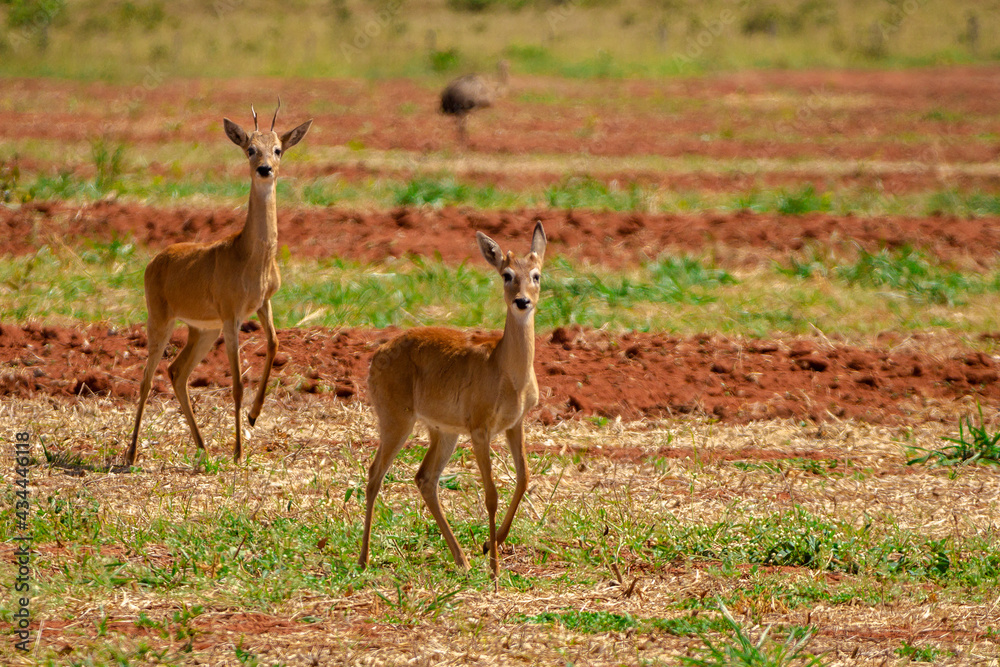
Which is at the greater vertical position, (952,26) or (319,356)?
(952,26)

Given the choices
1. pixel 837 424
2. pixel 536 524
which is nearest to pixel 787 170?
pixel 837 424

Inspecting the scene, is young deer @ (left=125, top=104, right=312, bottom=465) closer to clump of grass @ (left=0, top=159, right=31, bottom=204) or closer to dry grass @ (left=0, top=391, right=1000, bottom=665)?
dry grass @ (left=0, top=391, right=1000, bottom=665)

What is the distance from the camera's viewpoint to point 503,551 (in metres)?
7.12

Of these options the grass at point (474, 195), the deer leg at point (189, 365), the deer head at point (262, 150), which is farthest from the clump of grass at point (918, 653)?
the grass at point (474, 195)

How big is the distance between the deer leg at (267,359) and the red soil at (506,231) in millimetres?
5155

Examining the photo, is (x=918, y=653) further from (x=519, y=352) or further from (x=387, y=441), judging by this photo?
(x=387, y=441)

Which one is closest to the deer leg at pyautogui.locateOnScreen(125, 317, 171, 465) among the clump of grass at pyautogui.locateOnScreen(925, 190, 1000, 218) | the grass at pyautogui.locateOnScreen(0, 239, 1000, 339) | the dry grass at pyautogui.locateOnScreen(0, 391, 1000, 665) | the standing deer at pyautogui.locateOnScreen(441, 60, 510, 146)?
the dry grass at pyautogui.locateOnScreen(0, 391, 1000, 665)

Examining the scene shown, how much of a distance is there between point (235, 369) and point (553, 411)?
265 cm

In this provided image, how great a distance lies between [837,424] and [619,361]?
2142 mm

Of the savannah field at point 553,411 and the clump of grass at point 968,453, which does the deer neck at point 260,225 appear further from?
the clump of grass at point 968,453

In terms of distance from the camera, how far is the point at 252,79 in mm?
39719

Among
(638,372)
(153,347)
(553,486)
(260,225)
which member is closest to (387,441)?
(553,486)

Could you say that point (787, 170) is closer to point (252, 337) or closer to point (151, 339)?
point (252, 337)

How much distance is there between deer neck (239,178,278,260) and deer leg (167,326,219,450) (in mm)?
896
